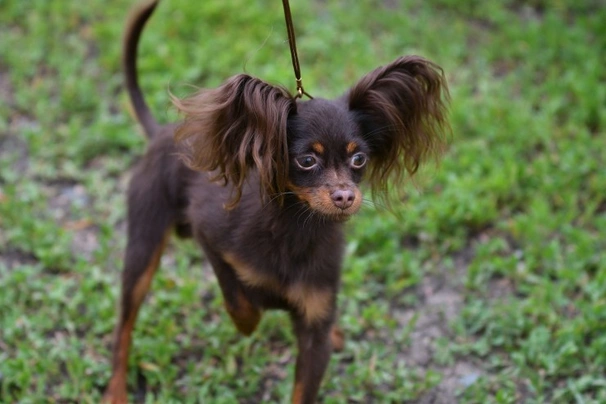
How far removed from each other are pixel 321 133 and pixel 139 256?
1514mm

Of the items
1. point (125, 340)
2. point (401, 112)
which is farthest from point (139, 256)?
point (401, 112)

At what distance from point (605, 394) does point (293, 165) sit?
2267 millimetres

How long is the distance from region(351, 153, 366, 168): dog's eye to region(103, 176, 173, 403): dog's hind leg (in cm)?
132

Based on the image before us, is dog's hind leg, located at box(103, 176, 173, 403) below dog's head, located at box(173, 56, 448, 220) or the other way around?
below

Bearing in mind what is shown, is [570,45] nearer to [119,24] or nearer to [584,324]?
[584,324]

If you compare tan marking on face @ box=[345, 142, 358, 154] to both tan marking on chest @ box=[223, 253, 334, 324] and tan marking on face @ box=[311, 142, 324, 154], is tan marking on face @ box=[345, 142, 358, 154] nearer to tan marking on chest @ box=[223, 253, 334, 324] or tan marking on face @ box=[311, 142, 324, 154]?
tan marking on face @ box=[311, 142, 324, 154]

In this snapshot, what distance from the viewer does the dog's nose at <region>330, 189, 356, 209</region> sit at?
3361 mm

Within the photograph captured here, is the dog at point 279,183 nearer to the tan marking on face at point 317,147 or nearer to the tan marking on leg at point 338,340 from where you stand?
the tan marking on face at point 317,147

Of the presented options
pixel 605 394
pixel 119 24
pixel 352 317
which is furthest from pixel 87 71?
pixel 605 394

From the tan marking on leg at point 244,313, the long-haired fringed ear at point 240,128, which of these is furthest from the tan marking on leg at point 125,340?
the long-haired fringed ear at point 240,128

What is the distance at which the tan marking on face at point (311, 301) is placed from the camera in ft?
12.6

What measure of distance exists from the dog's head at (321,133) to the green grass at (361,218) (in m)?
0.30

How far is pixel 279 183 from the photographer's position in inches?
136

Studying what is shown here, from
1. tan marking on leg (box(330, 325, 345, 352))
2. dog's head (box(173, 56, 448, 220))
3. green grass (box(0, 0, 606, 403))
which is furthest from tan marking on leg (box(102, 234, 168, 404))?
tan marking on leg (box(330, 325, 345, 352))
